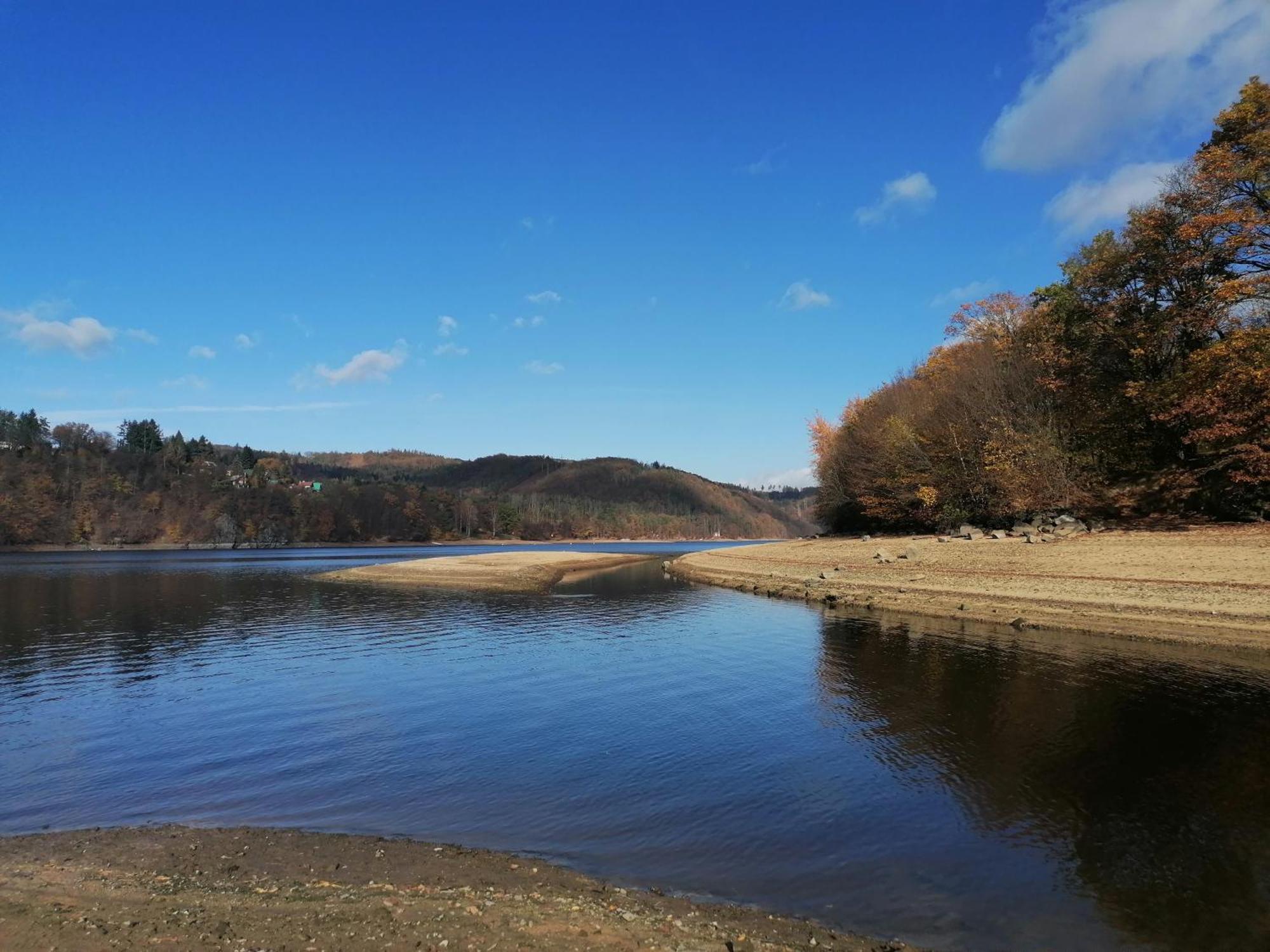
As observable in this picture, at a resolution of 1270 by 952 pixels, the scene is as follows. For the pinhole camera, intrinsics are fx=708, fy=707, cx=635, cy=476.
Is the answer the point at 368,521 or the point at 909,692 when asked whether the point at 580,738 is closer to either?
the point at 909,692

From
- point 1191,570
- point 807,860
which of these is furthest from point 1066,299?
point 807,860

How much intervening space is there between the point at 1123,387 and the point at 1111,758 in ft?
123

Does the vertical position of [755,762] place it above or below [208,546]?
below

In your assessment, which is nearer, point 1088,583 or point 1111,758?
point 1111,758

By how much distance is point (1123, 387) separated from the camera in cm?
4338

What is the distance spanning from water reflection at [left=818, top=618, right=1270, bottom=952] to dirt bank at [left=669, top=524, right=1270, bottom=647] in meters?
3.16

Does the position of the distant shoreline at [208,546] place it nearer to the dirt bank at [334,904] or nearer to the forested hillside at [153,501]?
the forested hillside at [153,501]

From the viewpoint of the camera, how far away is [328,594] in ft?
167

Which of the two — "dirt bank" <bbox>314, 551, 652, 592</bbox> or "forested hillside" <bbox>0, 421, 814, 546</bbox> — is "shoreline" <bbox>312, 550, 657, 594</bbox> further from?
"forested hillside" <bbox>0, 421, 814, 546</bbox>

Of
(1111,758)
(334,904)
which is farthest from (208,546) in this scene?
(1111,758)

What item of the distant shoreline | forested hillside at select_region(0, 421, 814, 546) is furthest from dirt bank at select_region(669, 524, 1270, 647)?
forested hillside at select_region(0, 421, 814, 546)

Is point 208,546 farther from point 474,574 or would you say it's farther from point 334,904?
point 334,904

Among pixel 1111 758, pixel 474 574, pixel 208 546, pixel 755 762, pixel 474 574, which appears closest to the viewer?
pixel 1111 758

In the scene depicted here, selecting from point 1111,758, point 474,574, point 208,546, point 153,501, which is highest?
point 153,501
